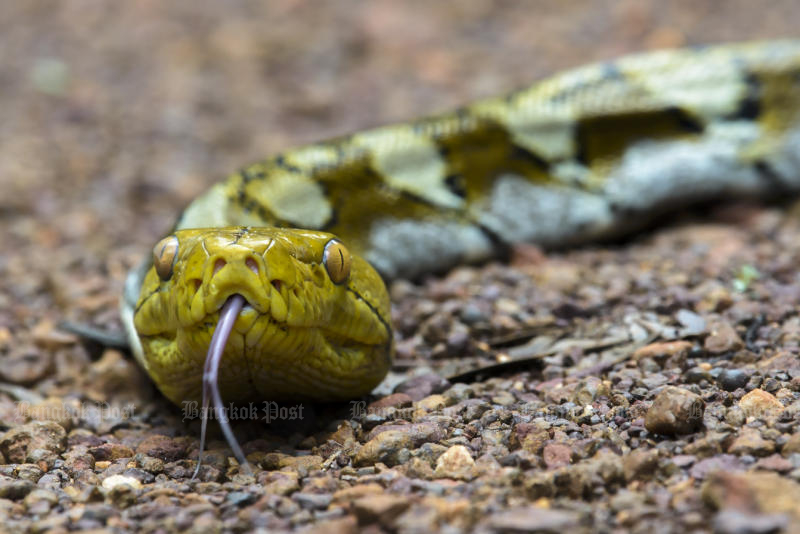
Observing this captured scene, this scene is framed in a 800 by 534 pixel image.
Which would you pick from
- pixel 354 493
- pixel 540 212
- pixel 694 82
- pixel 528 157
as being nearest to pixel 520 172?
pixel 528 157

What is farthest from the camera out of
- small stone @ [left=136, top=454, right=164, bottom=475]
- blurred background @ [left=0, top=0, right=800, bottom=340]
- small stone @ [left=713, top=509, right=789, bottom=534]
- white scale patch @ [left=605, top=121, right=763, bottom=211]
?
blurred background @ [left=0, top=0, right=800, bottom=340]

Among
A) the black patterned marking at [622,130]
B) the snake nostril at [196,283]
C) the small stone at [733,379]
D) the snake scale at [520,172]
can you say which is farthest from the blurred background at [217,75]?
the small stone at [733,379]

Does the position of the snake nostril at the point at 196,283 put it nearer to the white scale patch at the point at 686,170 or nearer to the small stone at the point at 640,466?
the small stone at the point at 640,466

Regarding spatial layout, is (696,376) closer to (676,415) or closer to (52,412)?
(676,415)

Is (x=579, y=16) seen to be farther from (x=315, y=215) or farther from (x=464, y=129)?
(x=315, y=215)

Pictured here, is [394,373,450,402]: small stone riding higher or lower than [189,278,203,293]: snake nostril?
lower

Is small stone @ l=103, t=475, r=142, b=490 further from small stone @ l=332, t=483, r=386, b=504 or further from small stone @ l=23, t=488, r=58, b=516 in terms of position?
small stone @ l=332, t=483, r=386, b=504

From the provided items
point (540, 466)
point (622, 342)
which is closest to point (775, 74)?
point (622, 342)

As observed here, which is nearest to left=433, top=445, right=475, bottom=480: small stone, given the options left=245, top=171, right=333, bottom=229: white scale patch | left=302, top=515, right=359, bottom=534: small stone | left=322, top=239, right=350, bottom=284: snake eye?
left=302, top=515, right=359, bottom=534: small stone
